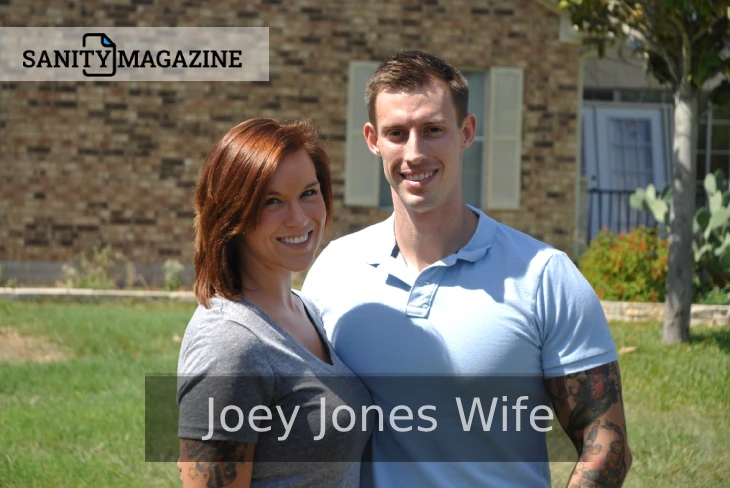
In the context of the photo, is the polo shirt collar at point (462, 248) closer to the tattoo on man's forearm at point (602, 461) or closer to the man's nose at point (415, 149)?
the man's nose at point (415, 149)

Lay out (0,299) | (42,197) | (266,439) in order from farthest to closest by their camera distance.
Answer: (42,197) → (0,299) → (266,439)

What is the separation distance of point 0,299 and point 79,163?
8.07ft

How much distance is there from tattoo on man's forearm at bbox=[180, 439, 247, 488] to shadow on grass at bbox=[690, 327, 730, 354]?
6.52 m

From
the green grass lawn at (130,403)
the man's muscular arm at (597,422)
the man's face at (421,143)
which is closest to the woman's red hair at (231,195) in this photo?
the man's face at (421,143)

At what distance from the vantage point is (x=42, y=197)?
39.4 ft

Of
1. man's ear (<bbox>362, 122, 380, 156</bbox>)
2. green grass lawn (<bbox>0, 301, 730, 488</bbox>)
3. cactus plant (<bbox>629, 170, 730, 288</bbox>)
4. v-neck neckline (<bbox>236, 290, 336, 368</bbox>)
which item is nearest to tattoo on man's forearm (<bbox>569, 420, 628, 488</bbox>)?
v-neck neckline (<bbox>236, 290, 336, 368</bbox>)

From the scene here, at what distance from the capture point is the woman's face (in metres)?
2.65

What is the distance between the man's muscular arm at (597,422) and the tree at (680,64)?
5.96 metres

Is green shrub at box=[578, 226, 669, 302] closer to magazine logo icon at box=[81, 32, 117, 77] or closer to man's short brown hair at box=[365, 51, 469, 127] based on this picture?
magazine logo icon at box=[81, 32, 117, 77]

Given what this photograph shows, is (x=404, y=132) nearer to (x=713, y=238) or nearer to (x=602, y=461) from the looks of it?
(x=602, y=461)

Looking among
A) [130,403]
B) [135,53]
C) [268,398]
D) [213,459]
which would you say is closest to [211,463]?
Answer: [213,459]

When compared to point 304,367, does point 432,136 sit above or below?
above

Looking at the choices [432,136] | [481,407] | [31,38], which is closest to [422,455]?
[481,407]

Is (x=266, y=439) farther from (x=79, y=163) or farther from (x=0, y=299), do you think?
(x=79, y=163)
